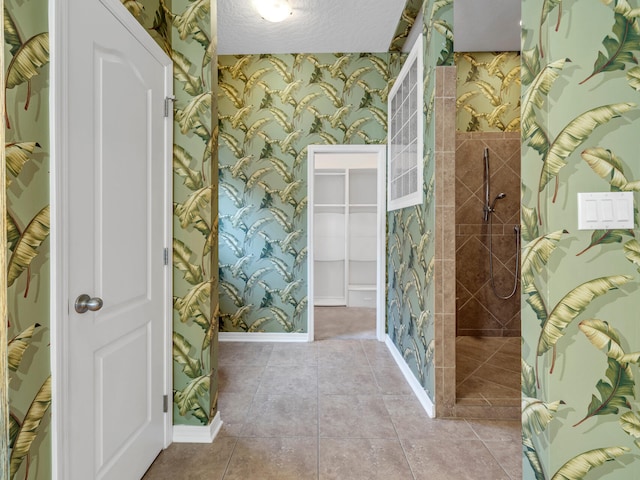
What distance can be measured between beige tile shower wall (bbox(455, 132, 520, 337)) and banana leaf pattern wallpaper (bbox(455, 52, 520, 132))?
13 cm

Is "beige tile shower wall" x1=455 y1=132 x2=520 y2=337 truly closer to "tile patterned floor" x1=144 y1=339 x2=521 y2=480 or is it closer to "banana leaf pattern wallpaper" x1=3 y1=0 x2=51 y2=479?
"tile patterned floor" x1=144 y1=339 x2=521 y2=480

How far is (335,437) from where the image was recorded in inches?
76.4

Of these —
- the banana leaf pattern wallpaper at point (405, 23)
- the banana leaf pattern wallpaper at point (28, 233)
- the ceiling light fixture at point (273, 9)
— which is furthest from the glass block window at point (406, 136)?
the banana leaf pattern wallpaper at point (28, 233)

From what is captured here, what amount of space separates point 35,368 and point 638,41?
208 cm

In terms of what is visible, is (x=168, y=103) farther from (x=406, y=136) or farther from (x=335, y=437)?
(x=335, y=437)

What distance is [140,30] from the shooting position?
152cm

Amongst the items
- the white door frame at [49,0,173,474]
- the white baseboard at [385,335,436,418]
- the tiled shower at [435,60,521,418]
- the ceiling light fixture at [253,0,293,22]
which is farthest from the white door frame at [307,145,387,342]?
the white door frame at [49,0,173,474]

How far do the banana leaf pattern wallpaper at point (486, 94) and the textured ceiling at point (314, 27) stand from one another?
915mm

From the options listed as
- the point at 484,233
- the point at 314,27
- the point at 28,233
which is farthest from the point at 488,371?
the point at 314,27

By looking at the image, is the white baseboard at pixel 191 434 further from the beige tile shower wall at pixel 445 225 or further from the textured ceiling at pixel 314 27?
the textured ceiling at pixel 314 27

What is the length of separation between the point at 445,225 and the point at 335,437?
140cm

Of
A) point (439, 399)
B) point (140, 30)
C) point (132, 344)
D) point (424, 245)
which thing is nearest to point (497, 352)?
point (439, 399)

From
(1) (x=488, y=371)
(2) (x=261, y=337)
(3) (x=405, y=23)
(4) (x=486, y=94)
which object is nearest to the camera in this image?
(1) (x=488, y=371)

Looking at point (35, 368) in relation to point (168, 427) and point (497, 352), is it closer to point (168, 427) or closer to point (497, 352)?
point (168, 427)
